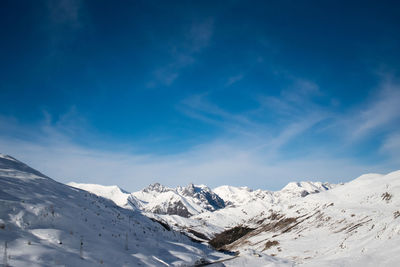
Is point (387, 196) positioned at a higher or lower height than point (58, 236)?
higher

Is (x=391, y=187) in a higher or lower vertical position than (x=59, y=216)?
higher

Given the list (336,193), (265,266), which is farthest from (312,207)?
(265,266)

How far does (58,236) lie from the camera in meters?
14.4

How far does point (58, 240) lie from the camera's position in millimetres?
14055

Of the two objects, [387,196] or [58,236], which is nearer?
[58,236]

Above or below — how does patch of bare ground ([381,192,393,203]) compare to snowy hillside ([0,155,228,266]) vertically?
above

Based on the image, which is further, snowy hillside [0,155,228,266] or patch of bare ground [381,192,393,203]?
patch of bare ground [381,192,393,203]

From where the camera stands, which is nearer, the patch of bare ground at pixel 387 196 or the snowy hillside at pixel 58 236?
the snowy hillside at pixel 58 236

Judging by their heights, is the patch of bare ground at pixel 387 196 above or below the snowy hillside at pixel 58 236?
above

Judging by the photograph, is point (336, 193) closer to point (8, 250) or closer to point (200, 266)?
point (200, 266)

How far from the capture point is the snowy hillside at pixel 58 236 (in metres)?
12.0

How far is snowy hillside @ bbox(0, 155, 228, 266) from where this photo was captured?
12023 millimetres

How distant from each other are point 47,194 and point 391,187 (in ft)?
309

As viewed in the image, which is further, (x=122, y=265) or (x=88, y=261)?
(x=122, y=265)
